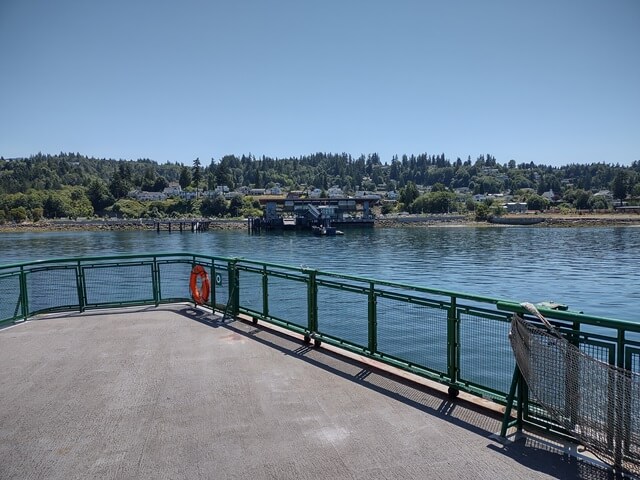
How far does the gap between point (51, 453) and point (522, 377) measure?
4653mm

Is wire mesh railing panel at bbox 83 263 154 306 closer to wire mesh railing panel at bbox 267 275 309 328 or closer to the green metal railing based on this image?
the green metal railing

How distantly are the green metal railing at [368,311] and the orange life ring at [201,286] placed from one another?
0.28 metres

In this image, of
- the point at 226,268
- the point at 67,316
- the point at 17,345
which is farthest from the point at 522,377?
the point at 67,316

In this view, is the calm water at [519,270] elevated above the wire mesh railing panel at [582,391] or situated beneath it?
situated beneath

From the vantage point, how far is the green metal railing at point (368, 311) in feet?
16.3

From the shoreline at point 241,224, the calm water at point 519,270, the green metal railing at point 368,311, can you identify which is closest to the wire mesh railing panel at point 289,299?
the green metal railing at point 368,311

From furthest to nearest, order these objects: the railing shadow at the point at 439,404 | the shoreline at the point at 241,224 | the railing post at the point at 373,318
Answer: the shoreline at the point at 241,224 < the railing post at the point at 373,318 < the railing shadow at the point at 439,404

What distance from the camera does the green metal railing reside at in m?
4.97

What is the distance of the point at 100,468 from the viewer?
4.48 meters

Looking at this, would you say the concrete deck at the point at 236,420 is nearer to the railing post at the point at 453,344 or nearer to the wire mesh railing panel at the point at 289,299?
the railing post at the point at 453,344

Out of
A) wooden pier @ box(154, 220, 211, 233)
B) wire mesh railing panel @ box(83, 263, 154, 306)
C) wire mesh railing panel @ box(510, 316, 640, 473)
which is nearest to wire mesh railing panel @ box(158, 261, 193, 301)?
wire mesh railing panel @ box(83, 263, 154, 306)

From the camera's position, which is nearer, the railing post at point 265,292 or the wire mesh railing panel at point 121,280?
the railing post at point 265,292

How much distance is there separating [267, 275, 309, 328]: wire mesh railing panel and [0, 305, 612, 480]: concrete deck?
605mm

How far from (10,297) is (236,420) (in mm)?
7231
